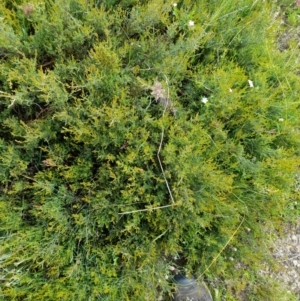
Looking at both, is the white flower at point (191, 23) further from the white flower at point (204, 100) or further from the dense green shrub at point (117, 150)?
the white flower at point (204, 100)

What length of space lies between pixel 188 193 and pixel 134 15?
1.29m

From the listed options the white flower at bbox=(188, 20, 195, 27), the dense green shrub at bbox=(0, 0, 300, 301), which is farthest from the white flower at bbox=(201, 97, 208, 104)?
the white flower at bbox=(188, 20, 195, 27)

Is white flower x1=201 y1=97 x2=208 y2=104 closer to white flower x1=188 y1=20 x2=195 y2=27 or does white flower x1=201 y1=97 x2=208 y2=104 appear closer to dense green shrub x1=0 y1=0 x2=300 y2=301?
dense green shrub x1=0 y1=0 x2=300 y2=301

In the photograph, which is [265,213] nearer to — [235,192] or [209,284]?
[235,192]

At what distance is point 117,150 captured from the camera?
90.8 inches

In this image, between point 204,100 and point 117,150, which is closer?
point 117,150

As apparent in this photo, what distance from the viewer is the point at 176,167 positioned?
219 cm

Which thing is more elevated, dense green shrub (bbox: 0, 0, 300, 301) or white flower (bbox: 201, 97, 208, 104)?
white flower (bbox: 201, 97, 208, 104)

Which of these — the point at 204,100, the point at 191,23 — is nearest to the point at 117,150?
the point at 204,100

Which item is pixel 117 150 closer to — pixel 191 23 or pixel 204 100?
pixel 204 100

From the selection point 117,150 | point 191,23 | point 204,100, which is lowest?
point 117,150

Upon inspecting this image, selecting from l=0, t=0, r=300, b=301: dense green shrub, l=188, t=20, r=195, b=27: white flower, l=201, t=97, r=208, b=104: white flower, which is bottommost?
l=0, t=0, r=300, b=301: dense green shrub

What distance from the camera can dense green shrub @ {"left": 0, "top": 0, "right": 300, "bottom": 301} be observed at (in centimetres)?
217

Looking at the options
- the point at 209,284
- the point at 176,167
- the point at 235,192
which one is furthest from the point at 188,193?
the point at 209,284
